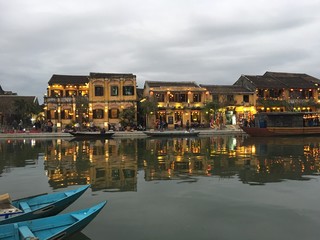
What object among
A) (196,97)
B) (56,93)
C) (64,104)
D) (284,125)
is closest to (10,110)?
(56,93)

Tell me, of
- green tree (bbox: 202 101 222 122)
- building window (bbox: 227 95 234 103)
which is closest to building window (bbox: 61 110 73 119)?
green tree (bbox: 202 101 222 122)

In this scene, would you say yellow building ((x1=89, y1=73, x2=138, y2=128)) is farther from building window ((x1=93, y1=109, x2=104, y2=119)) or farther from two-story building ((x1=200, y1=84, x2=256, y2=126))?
two-story building ((x1=200, y1=84, x2=256, y2=126))

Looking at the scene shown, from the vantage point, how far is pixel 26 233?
6.41 m

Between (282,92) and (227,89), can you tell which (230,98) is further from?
(282,92)

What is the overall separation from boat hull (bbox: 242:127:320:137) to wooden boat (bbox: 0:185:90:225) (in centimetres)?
3250

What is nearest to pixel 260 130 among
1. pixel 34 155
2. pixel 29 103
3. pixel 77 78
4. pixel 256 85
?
pixel 256 85

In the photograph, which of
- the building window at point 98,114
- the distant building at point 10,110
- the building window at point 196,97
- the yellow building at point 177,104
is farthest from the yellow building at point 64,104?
the building window at point 196,97

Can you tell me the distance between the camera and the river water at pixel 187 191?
816 centimetres

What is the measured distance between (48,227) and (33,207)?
185 centimetres

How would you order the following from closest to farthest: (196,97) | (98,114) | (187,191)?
(187,191)
(98,114)
(196,97)

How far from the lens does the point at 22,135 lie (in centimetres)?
3969

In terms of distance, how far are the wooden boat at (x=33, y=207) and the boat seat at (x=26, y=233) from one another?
77 cm

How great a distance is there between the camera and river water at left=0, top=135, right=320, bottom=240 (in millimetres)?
8164

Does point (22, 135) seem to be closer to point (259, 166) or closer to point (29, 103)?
point (29, 103)
